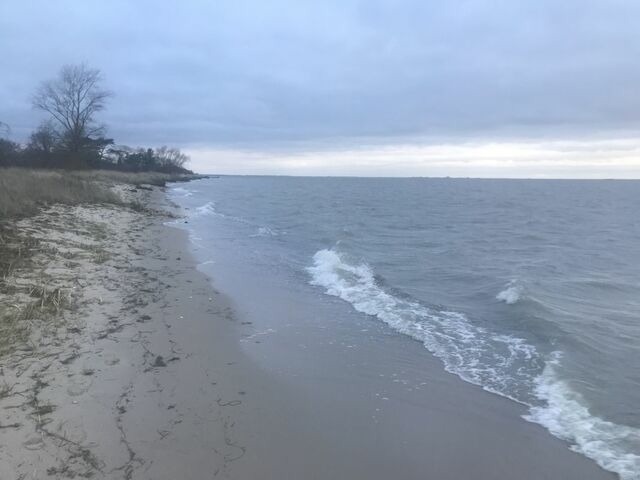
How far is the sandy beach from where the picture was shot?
4.82 metres

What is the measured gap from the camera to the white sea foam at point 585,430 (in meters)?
5.48

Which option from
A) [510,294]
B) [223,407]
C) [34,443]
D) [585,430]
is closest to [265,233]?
[510,294]

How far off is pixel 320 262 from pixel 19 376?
12250 millimetres

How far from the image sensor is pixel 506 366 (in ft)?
27.0

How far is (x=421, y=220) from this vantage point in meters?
36.8

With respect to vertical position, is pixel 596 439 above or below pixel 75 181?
below

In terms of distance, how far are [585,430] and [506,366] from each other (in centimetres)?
213

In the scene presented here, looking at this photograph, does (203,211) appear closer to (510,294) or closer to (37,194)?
(37,194)

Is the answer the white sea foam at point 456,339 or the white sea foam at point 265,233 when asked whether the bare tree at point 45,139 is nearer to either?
the white sea foam at point 265,233

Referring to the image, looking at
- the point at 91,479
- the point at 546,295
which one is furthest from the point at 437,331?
the point at 91,479

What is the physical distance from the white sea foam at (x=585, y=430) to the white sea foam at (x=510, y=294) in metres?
5.12

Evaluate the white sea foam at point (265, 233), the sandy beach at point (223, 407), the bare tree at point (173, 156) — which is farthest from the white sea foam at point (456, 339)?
the bare tree at point (173, 156)

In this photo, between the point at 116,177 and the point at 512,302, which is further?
the point at 116,177

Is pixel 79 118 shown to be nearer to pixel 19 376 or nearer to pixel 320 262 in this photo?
pixel 320 262
